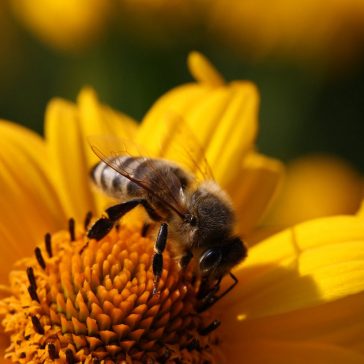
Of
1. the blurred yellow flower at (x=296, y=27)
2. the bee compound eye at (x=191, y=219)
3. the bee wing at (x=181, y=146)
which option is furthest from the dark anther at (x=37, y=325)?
the blurred yellow flower at (x=296, y=27)

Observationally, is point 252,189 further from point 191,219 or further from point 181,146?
point 191,219

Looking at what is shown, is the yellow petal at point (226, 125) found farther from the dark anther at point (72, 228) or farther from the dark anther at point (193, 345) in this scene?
the dark anther at point (193, 345)

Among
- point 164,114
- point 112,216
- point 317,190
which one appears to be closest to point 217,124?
point 164,114

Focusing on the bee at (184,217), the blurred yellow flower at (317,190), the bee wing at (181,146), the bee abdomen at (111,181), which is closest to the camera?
the bee at (184,217)

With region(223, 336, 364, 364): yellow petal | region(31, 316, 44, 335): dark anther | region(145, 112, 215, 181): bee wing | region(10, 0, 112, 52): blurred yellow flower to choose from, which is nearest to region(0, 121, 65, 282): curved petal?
region(31, 316, 44, 335): dark anther

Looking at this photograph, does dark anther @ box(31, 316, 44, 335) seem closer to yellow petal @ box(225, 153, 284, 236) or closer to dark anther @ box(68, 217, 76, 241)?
dark anther @ box(68, 217, 76, 241)

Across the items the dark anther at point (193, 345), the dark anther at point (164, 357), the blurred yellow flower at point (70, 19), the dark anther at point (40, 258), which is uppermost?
the blurred yellow flower at point (70, 19)

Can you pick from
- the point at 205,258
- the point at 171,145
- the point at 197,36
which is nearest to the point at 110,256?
the point at 205,258

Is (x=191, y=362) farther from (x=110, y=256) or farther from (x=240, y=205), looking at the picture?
(x=240, y=205)
